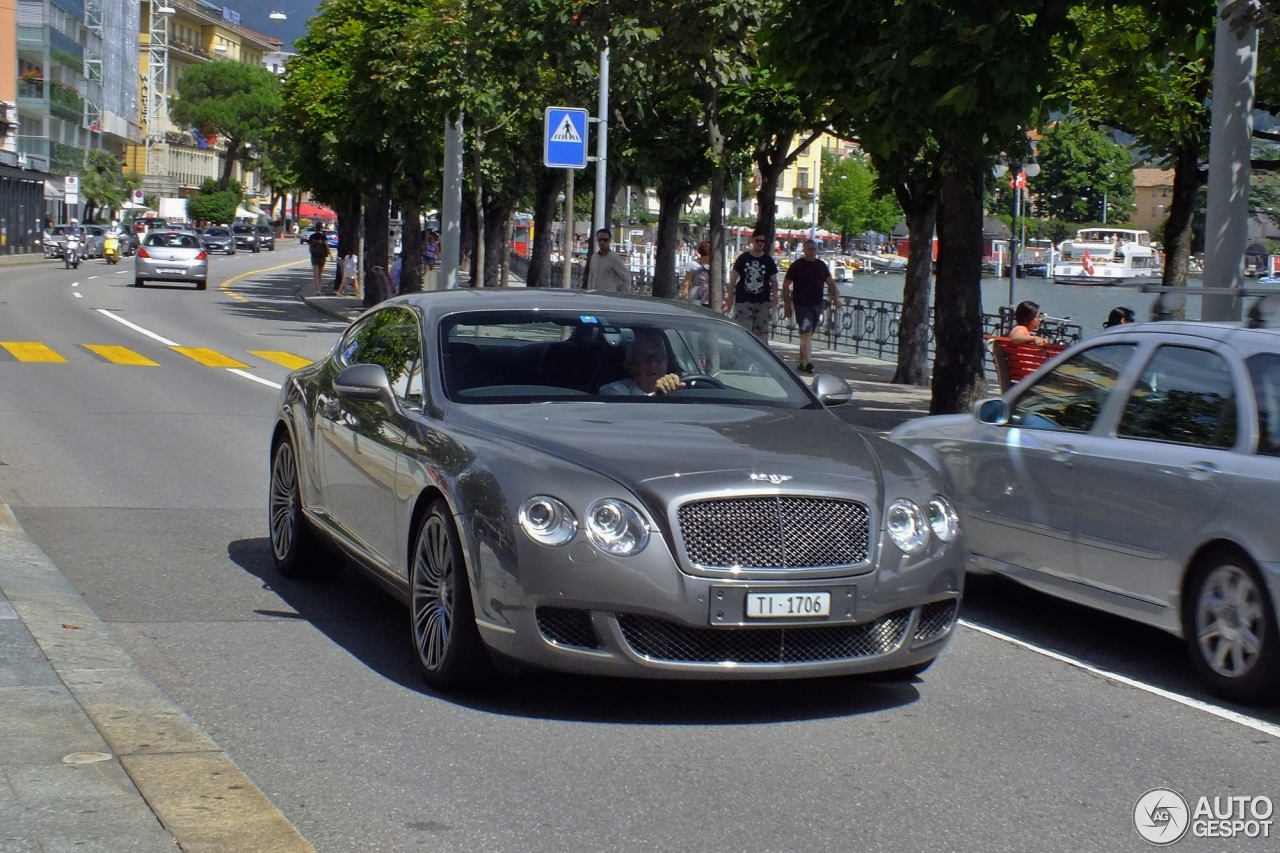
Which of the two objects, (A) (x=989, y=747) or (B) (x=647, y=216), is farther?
(B) (x=647, y=216)

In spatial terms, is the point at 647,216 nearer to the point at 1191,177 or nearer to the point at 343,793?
the point at 1191,177

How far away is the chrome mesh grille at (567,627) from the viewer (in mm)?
5910

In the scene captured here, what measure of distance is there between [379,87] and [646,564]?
27.8 meters

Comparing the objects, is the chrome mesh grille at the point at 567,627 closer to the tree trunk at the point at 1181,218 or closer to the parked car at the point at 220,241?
the tree trunk at the point at 1181,218

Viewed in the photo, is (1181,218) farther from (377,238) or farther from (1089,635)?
(377,238)

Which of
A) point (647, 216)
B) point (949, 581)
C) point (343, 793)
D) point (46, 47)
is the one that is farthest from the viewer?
point (647, 216)

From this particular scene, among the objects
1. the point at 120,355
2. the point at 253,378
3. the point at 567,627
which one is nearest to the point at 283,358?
the point at 120,355

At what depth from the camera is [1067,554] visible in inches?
303

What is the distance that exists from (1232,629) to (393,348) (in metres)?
3.76

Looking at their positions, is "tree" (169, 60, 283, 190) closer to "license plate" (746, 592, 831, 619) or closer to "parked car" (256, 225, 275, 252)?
"parked car" (256, 225, 275, 252)

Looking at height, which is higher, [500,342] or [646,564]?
[500,342]

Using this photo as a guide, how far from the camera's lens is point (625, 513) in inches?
231

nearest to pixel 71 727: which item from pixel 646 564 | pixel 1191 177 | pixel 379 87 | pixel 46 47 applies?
pixel 646 564
